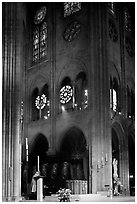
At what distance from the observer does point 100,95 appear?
1201 inches

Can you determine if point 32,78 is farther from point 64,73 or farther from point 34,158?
point 34,158

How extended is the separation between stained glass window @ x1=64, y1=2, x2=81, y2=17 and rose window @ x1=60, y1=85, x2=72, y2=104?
22.1 feet

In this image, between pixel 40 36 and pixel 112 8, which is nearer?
pixel 112 8

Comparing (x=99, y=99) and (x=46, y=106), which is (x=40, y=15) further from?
(x=99, y=99)

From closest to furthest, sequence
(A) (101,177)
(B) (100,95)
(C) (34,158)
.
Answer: (A) (101,177) → (B) (100,95) → (C) (34,158)

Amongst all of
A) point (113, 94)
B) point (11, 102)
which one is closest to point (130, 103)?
point (113, 94)

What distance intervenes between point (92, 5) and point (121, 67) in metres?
6.84

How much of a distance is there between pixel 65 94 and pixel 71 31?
5.66m

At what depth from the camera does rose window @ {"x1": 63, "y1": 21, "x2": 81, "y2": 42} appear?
36522 mm

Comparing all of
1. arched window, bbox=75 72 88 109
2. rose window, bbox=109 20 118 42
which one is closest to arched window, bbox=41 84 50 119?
arched window, bbox=75 72 88 109

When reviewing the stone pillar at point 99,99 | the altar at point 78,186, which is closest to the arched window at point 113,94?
the stone pillar at point 99,99

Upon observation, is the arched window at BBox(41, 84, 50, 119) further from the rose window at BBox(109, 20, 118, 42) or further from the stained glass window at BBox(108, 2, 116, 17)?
the stained glass window at BBox(108, 2, 116, 17)

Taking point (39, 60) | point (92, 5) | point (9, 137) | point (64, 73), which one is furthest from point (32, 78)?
point (9, 137)

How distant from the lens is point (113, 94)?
116ft
